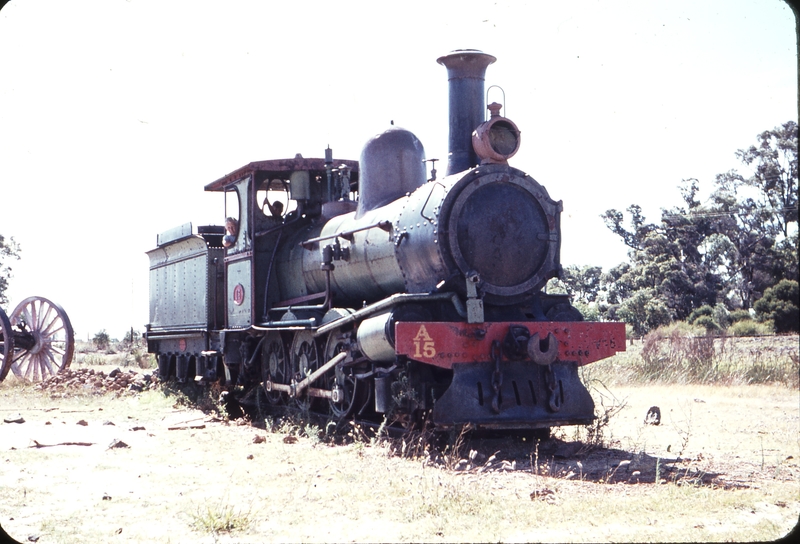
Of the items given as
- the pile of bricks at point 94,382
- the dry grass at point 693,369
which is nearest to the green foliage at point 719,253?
the dry grass at point 693,369

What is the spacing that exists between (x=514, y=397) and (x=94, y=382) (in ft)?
34.0

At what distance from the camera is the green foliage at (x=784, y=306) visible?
23.5m

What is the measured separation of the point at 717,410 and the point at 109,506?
803 centimetres

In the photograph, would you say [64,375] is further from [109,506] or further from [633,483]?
[633,483]

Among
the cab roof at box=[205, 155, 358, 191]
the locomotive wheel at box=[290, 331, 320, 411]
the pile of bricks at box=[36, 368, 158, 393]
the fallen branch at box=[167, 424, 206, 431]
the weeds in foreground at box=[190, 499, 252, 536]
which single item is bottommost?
the fallen branch at box=[167, 424, 206, 431]

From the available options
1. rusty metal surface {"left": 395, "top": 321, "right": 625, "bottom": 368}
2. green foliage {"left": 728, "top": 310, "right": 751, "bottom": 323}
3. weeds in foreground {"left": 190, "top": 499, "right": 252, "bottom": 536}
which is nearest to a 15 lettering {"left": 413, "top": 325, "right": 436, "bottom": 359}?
rusty metal surface {"left": 395, "top": 321, "right": 625, "bottom": 368}

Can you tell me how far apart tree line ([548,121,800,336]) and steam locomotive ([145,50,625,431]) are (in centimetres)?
1840

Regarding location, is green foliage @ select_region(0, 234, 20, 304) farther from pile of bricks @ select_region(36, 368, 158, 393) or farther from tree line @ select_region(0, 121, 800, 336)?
pile of bricks @ select_region(36, 368, 158, 393)

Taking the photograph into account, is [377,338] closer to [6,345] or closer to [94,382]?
[94,382]

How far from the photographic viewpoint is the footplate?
283 inches

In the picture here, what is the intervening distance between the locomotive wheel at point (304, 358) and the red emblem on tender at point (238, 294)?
1.29 metres

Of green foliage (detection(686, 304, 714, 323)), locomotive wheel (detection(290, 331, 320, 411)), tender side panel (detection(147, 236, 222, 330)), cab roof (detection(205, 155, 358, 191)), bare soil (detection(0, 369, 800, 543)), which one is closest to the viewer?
bare soil (detection(0, 369, 800, 543))

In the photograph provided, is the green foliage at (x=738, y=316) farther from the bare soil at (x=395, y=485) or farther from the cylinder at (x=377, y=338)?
the cylinder at (x=377, y=338)

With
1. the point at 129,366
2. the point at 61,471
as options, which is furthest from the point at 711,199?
the point at 61,471
